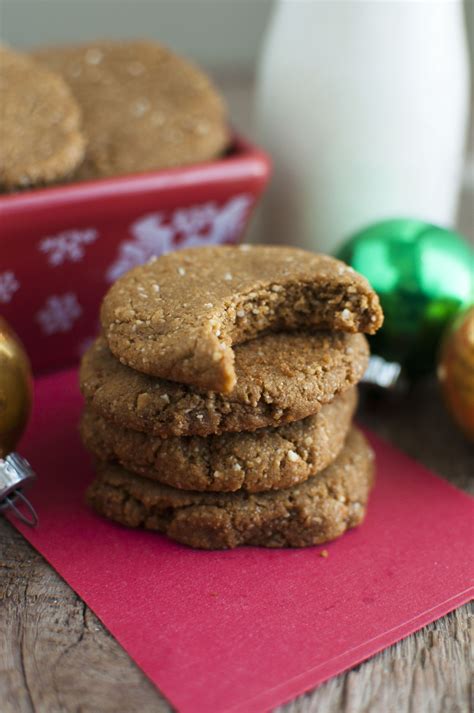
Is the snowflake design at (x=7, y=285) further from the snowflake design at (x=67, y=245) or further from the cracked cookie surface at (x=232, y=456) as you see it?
the cracked cookie surface at (x=232, y=456)

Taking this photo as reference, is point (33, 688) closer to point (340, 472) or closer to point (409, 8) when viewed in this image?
point (340, 472)

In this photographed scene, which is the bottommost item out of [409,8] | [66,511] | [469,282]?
[66,511]

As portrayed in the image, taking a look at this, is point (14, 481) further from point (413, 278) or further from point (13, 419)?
point (413, 278)

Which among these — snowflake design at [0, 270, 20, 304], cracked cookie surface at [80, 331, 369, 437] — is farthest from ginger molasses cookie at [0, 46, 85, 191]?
cracked cookie surface at [80, 331, 369, 437]

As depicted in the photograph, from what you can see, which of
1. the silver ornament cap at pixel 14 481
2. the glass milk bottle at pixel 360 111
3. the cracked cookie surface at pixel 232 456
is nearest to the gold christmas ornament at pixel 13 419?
the silver ornament cap at pixel 14 481

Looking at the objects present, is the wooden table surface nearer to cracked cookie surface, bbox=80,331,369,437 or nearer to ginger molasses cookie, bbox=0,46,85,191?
cracked cookie surface, bbox=80,331,369,437

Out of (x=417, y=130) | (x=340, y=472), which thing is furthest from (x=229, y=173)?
(x=340, y=472)
